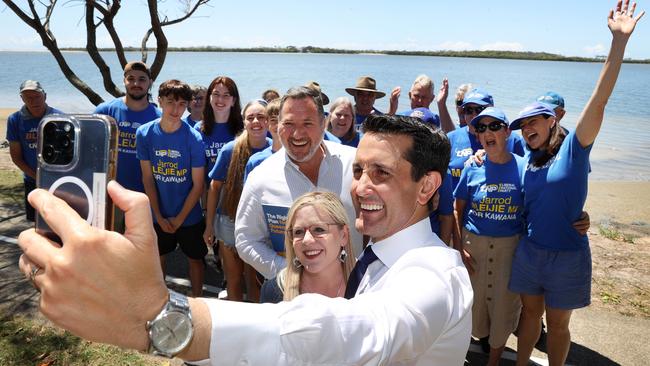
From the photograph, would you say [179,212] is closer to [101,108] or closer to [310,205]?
[101,108]

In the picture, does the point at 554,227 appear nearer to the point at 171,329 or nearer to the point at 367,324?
the point at 367,324

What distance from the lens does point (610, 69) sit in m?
2.81

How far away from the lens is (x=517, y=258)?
355 centimetres

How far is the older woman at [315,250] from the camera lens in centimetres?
238

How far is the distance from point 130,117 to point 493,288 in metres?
4.06

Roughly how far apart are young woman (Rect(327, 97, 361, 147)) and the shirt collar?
11.3 feet

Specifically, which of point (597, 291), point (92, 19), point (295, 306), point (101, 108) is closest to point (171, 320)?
point (295, 306)

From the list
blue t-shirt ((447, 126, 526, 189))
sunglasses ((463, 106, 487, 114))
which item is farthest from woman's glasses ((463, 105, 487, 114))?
blue t-shirt ((447, 126, 526, 189))

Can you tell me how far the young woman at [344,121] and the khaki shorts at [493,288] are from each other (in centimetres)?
178

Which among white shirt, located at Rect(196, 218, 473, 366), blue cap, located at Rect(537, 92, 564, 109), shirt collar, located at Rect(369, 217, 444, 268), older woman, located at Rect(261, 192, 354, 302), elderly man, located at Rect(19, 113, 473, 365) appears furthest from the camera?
blue cap, located at Rect(537, 92, 564, 109)

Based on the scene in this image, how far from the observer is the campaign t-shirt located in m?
3.60

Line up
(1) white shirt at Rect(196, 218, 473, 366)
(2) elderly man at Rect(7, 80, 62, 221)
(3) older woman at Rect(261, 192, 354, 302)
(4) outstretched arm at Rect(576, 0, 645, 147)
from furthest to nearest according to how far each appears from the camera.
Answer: (2) elderly man at Rect(7, 80, 62, 221), (4) outstretched arm at Rect(576, 0, 645, 147), (3) older woman at Rect(261, 192, 354, 302), (1) white shirt at Rect(196, 218, 473, 366)

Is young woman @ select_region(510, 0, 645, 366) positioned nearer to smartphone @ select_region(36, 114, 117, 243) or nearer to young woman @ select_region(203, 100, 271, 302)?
young woman @ select_region(203, 100, 271, 302)

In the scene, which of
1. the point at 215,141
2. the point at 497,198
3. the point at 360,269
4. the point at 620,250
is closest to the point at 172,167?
the point at 215,141
